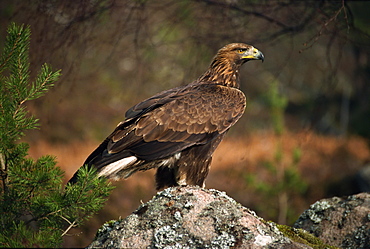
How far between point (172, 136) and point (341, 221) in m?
1.79

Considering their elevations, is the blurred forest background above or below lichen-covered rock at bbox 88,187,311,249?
above

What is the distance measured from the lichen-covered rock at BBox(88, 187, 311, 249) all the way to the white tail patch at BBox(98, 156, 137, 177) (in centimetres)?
132

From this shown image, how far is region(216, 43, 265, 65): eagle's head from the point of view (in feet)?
18.5

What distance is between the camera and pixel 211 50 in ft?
19.4

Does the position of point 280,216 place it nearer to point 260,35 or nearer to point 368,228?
point 260,35

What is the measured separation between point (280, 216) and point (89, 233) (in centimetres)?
392

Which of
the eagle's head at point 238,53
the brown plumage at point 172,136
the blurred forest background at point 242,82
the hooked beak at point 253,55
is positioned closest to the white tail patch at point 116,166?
the brown plumage at point 172,136

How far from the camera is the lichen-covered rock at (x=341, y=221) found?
383cm

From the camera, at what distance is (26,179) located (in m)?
3.00

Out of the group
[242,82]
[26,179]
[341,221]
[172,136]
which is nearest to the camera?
[26,179]

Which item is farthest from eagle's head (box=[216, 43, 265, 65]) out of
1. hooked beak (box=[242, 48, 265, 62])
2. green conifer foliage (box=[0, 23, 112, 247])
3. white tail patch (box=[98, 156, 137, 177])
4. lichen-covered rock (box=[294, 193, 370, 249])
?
green conifer foliage (box=[0, 23, 112, 247])

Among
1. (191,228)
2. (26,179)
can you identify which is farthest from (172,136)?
(26,179)

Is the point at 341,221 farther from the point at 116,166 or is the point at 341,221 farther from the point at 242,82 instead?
the point at 242,82

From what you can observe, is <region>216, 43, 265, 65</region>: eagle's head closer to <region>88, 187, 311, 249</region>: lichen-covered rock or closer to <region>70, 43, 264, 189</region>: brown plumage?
<region>70, 43, 264, 189</region>: brown plumage
